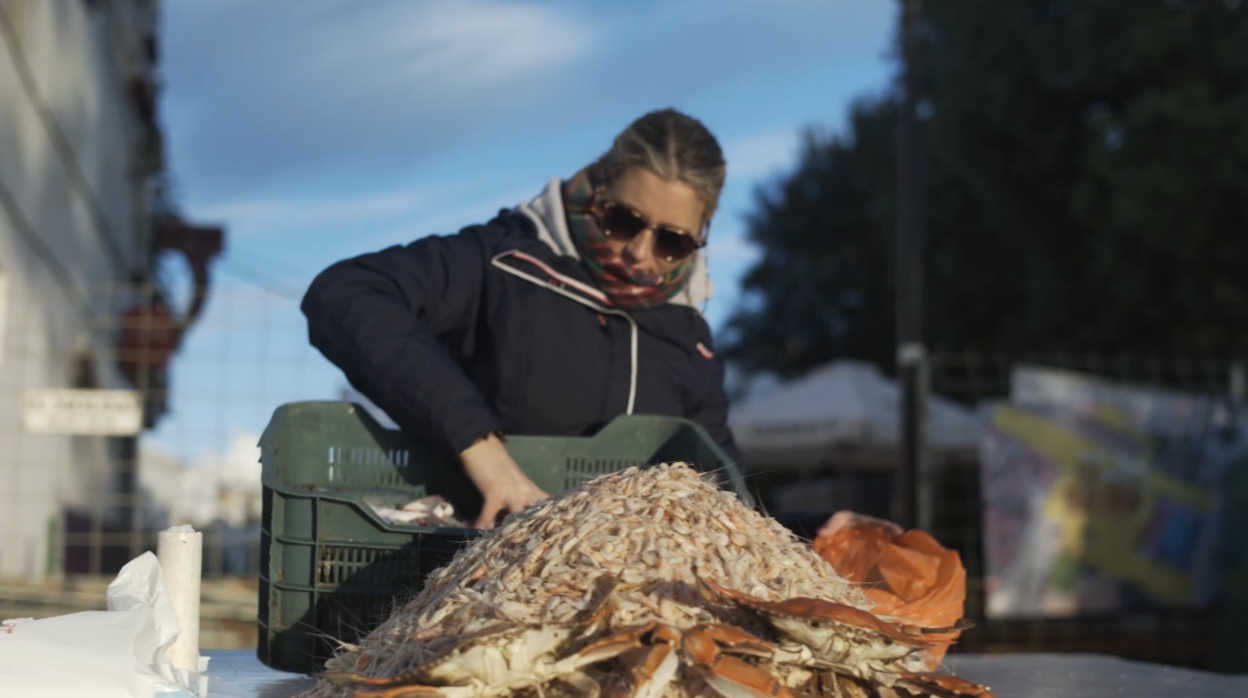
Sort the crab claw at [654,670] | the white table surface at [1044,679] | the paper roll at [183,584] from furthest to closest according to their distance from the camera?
1. the white table surface at [1044,679]
2. the paper roll at [183,584]
3. the crab claw at [654,670]

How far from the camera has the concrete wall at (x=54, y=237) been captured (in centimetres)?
653

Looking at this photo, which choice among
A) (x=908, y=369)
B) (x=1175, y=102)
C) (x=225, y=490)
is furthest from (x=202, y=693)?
(x=1175, y=102)

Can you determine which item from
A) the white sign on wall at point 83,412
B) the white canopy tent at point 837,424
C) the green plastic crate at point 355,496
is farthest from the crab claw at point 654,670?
the white canopy tent at point 837,424

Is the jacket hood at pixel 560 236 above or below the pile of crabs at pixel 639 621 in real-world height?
above

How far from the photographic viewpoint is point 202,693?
1.77 metres

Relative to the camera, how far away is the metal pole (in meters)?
9.44

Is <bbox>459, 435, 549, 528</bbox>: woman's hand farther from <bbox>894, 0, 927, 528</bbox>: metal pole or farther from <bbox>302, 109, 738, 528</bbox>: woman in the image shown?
<bbox>894, 0, 927, 528</bbox>: metal pole

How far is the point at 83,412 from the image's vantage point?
21.6 feet

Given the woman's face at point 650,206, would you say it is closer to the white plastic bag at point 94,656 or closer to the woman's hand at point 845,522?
the woman's hand at point 845,522

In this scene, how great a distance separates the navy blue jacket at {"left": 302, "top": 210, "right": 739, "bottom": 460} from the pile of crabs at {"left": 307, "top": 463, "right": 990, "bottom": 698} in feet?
2.56

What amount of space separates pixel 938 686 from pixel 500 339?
1516 mm

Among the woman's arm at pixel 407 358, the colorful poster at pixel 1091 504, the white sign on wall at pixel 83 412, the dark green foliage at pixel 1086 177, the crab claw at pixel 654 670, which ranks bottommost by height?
the colorful poster at pixel 1091 504

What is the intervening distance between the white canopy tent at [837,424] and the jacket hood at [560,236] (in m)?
8.18

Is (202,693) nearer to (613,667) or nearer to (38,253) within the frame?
(613,667)
